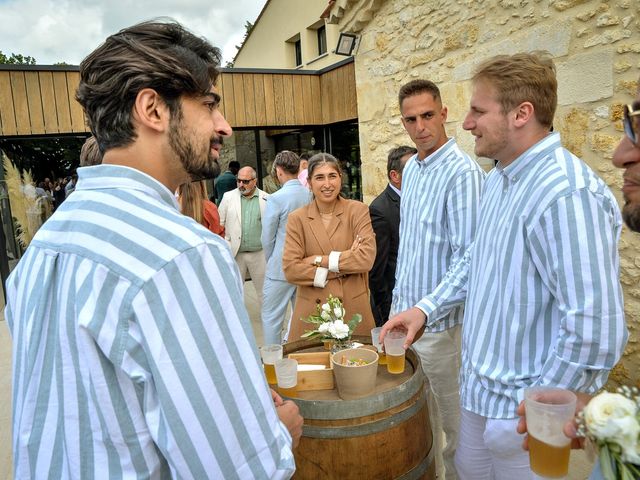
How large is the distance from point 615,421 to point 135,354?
0.90m

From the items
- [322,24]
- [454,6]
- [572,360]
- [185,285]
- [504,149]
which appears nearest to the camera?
[185,285]

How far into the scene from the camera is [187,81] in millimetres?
1092

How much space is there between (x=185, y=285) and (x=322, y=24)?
50.4ft

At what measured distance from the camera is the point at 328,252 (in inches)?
133

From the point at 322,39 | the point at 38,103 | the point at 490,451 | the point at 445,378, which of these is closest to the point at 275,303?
the point at 445,378

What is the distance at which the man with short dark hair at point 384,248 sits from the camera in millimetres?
3727

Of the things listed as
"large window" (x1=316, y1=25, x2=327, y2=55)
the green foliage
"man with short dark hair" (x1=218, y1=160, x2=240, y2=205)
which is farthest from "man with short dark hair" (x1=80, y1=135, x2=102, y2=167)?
"large window" (x1=316, y1=25, x2=327, y2=55)

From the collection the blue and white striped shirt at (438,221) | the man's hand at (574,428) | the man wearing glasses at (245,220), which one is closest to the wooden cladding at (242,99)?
the man wearing glasses at (245,220)

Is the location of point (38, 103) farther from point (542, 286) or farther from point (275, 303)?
point (542, 286)

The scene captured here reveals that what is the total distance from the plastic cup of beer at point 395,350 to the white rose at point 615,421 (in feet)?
3.67

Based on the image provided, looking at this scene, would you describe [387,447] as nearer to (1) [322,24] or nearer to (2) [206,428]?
(2) [206,428]

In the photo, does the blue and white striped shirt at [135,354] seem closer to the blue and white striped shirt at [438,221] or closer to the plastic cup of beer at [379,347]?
the plastic cup of beer at [379,347]

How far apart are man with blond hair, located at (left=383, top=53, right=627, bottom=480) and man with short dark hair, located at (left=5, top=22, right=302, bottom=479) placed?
0.97m

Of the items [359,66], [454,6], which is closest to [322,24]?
[359,66]
